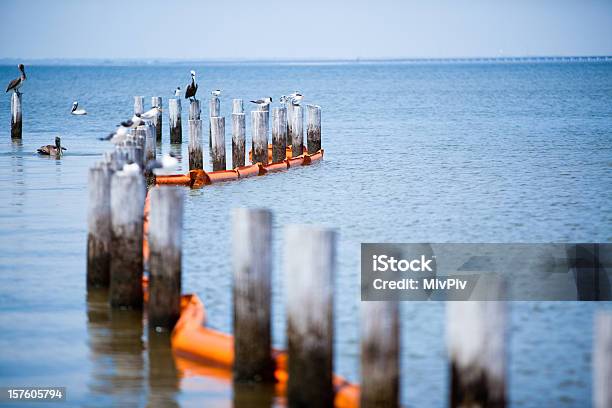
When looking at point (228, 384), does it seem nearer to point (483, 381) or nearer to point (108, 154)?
point (483, 381)

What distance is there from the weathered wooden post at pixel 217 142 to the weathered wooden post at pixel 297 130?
246 centimetres

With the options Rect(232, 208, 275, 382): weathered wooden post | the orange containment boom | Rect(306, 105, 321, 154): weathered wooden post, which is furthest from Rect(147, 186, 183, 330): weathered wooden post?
Rect(306, 105, 321, 154): weathered wooden post

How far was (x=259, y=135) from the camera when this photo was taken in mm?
21016

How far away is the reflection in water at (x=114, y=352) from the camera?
7695mm

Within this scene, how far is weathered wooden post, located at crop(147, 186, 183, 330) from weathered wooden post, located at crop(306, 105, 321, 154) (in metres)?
14.8

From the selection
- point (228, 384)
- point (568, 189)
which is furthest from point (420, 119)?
point (228, 384)

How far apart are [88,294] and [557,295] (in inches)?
187

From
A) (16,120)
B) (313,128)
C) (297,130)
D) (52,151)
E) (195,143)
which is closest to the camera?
(195,143)

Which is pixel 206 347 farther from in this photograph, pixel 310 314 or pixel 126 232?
pixel 310 314

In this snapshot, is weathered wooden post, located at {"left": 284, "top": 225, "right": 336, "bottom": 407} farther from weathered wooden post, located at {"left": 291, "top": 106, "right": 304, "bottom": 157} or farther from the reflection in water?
weathered wooden post, located at {"left": 291, "top": 106, "right": 304, "bottom": 157}

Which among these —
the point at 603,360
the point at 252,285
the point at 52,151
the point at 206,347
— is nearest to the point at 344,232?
the point at 206,347

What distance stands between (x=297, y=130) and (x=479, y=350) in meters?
17.2

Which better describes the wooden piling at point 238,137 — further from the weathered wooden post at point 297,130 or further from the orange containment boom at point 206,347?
the orange containment boom at point 206,347

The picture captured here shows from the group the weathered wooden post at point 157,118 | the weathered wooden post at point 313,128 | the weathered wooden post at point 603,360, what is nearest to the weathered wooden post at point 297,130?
the weathered wooden post at point 313,128
